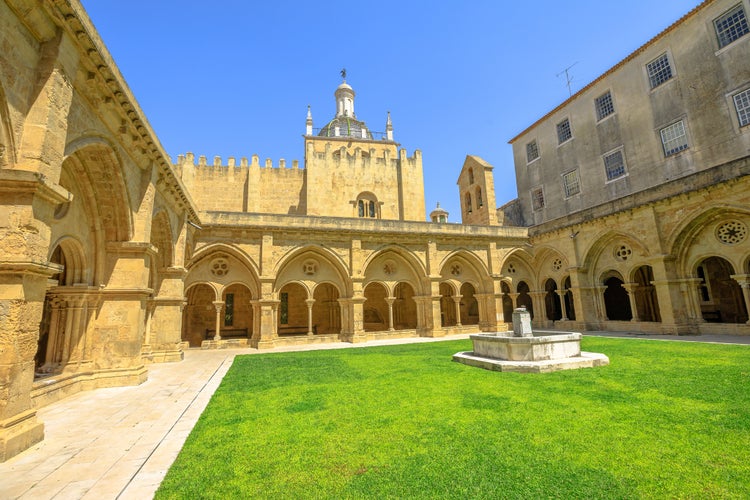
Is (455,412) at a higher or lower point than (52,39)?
lower

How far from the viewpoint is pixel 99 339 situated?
7.66m

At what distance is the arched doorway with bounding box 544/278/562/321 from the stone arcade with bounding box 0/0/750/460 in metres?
0.24

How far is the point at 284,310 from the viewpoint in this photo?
20.5 m

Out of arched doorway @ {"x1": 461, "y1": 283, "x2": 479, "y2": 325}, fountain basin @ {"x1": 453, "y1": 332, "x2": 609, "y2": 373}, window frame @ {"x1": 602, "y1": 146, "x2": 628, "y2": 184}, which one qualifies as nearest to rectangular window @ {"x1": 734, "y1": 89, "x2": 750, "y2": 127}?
window frame @ {"x1": 602, "y1": 146, "x2": 628, "y2": 184}

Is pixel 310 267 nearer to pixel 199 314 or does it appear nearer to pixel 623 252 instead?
pixel 199 314

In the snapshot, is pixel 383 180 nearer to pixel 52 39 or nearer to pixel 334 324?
pixel 334 324

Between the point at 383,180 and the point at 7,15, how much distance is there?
20570mm

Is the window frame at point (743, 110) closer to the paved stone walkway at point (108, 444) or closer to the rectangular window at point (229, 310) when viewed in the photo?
the paved stone walkway at point (108, 444)

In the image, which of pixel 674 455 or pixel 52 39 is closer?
pixel 674 455

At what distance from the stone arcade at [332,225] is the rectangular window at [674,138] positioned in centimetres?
9

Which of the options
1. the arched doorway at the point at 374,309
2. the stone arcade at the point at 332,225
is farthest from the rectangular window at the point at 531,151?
the arched doorway at the point at 374,309

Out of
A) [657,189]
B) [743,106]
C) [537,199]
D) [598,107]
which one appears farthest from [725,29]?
[537,199]

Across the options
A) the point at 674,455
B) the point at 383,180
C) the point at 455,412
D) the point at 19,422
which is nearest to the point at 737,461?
the point at 674,455

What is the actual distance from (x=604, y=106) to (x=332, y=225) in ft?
55.7
